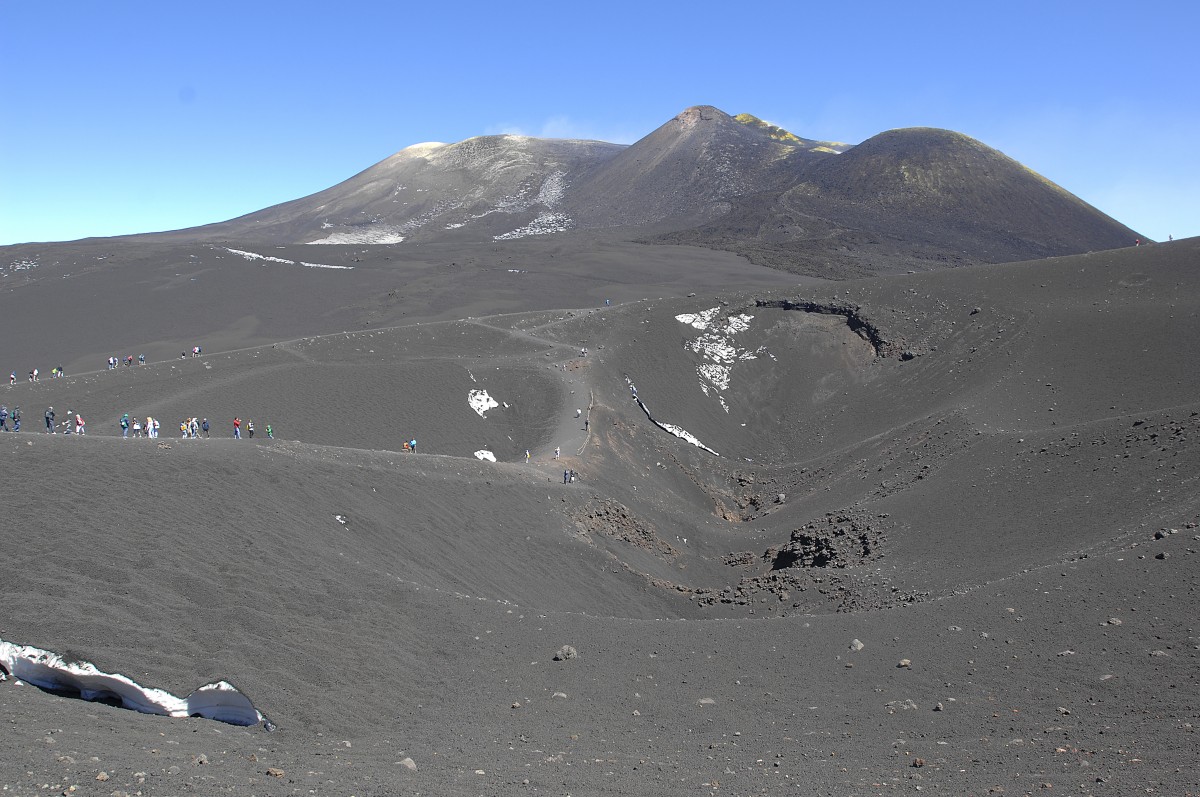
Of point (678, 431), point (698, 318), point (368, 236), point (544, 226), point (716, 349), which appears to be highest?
point (544, 226)

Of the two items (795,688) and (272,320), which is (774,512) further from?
(272,320)

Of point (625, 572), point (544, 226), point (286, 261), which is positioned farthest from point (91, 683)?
point (544, 226)

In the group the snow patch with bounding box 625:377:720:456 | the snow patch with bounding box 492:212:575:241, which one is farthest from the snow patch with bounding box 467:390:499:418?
the snow patch with bounding box 492:212:575:241

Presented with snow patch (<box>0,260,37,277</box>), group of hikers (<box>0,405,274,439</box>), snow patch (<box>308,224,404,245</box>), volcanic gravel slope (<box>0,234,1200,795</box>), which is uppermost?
snow patch (<box>308,224,404,245</box>)

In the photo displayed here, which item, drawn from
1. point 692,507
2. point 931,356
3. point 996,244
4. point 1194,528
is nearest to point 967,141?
point 996,244

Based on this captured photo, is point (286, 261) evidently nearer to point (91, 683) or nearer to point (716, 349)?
point (716, 349)

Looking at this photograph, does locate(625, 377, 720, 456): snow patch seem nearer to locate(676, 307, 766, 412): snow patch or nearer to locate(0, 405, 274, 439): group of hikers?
locate(676, 307, 766, 412): snow patch
